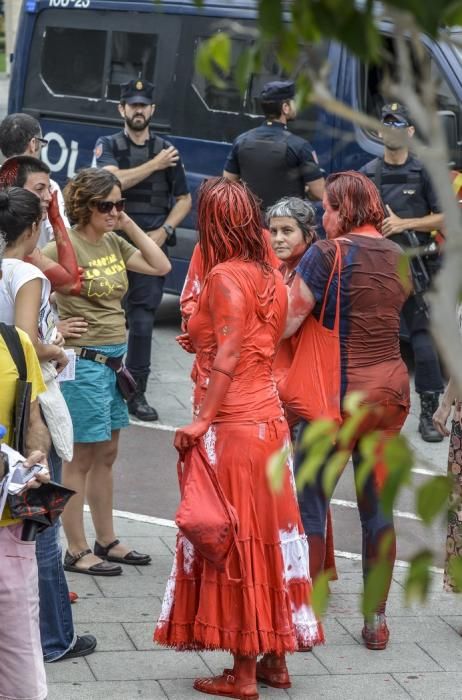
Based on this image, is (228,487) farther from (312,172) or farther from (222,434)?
(312,172)

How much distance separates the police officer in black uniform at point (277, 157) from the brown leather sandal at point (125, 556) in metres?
3.14

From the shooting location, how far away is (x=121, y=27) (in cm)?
1097

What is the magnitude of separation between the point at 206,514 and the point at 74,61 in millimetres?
7456

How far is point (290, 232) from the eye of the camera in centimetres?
594

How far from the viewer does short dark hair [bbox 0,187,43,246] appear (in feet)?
14.4

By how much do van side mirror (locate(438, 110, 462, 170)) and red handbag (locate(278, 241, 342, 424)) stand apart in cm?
356

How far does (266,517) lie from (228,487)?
174 millimetres

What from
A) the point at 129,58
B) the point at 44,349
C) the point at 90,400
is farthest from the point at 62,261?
the point at 129,58

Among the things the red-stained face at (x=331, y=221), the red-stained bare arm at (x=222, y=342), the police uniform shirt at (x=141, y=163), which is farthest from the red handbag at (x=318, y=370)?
the police uniform shirt at (x=141, y=163)

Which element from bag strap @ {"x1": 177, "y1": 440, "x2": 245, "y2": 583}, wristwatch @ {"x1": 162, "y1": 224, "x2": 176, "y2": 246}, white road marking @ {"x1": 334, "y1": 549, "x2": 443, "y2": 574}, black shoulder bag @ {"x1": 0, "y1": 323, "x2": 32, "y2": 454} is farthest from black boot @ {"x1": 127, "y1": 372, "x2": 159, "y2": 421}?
black shoulder bag @ {"x1": 0, "y1": 323, "x2": 32, "y2": 454}

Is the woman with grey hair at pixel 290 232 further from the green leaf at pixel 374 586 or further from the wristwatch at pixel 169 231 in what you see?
the green leaf at pixel 374 586

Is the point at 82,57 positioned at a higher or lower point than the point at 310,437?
lower

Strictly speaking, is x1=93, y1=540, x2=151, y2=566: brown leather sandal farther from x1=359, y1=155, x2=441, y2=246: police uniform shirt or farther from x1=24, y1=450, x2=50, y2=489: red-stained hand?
x1=359, y1=155, x2=441, y2=246: police uniform shirt

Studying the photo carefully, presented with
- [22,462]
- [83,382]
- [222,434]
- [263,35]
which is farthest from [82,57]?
[263,35]
